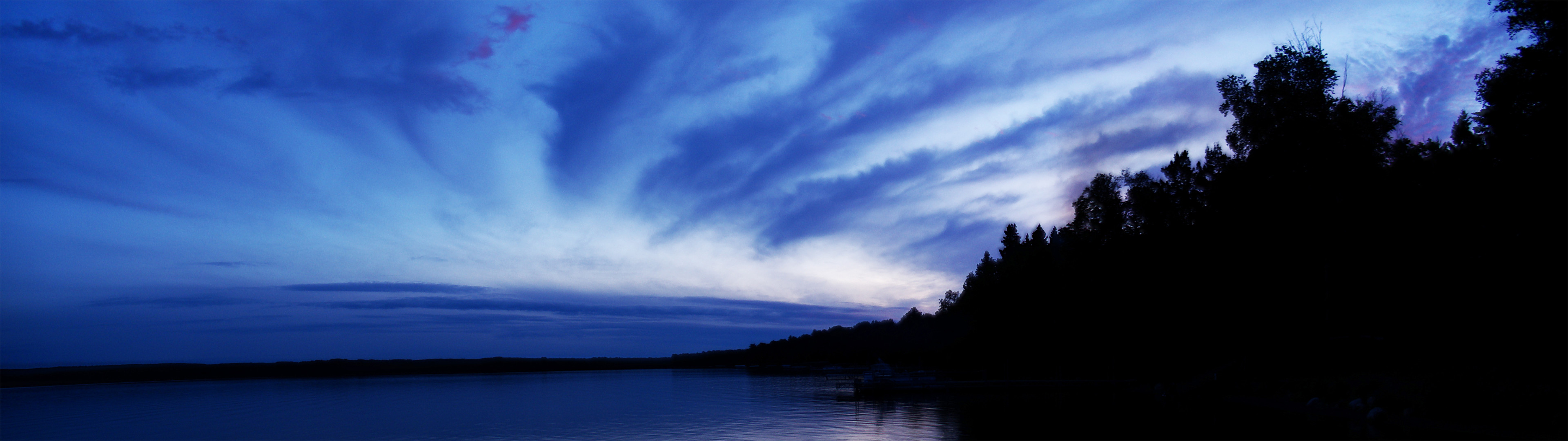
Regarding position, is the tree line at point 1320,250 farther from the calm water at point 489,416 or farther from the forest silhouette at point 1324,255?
the calm water at point 489,416

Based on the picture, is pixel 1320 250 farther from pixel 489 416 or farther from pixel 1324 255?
pixel 489 416

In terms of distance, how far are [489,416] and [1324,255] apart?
2028 inches

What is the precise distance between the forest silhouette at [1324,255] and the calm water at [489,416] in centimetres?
1878

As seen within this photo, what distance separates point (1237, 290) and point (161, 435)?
63216 millimetres

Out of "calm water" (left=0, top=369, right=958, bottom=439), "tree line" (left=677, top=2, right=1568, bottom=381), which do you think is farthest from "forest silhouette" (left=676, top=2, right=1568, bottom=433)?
"calm water" (left=0, top=369, right=958, bottom=439)

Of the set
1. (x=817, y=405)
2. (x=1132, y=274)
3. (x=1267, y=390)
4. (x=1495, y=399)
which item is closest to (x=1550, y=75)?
(x=1495, y=399)

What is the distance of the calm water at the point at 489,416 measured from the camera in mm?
36781

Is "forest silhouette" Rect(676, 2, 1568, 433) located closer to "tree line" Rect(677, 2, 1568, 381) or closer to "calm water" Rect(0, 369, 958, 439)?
"tree line" Rect(677, 2, 1568, 381)

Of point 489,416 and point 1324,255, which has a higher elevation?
point 1324,255

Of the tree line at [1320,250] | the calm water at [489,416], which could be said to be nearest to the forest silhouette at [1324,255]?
the tree line at [1320,250]

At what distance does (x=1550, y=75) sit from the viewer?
25.1 meters

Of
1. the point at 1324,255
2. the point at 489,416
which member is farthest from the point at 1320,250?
the point at 489,416

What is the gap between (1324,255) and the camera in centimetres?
4038

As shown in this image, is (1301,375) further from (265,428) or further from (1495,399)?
(265,428)
